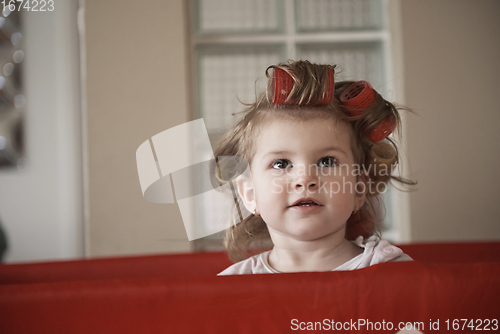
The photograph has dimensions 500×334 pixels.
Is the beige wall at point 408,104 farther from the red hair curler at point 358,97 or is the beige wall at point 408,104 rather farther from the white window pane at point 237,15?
the red hair curler at point 358,97

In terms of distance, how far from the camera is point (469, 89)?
1.66 m

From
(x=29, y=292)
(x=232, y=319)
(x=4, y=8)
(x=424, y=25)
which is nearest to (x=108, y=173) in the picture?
(x=4, y=8)

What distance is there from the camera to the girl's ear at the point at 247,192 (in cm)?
78

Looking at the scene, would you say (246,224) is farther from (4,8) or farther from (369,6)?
(4,8)

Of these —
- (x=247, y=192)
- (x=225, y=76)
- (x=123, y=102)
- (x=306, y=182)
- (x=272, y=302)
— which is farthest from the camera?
(x=225, y=76)

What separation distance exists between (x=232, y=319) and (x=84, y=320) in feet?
0.61

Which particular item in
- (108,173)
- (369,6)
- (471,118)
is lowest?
(108,173)

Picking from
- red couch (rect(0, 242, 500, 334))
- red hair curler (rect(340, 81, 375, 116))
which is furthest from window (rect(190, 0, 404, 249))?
red couch (rect(0, 242, 500, 334))

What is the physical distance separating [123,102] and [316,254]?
44.3 inches

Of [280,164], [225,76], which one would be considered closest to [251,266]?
[280,164]

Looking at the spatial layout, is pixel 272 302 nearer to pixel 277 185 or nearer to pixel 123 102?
pixel 277 185

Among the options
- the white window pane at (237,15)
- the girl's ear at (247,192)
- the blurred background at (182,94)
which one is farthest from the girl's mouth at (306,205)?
the white window pane at (237,15)

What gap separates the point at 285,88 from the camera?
2.26ft

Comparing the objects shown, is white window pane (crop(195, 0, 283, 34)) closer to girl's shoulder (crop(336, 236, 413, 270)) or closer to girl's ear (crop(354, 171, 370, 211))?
girl's ear (crop(354, 171, 370, 211))
